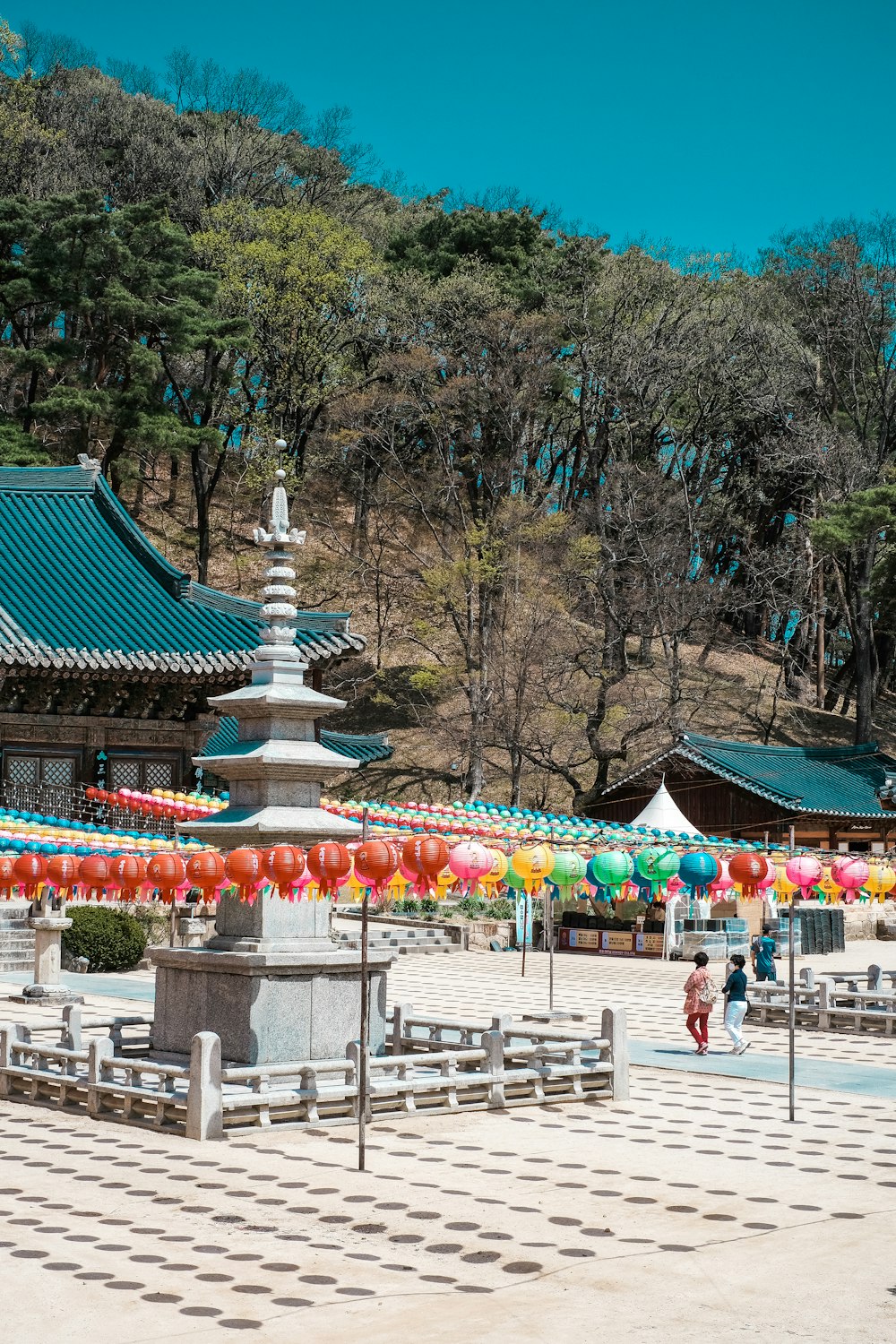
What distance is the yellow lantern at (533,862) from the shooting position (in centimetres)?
1675

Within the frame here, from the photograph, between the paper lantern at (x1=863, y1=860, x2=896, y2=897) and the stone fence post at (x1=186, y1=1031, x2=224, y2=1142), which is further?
the paper lantern at (x1=863, y1=860, x2=896, y2=897)

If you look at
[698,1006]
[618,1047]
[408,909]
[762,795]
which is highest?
[762,795]

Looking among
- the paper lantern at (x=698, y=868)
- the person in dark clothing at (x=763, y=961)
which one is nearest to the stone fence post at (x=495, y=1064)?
the paper lantern at (x=698, y=868)

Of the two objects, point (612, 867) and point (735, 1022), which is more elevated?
point (612, 867)

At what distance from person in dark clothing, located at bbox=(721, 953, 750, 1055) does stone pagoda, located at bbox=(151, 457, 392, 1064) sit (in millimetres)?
6145

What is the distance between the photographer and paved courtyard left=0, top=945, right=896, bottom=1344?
8062 millimetres

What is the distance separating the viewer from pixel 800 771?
5019cm

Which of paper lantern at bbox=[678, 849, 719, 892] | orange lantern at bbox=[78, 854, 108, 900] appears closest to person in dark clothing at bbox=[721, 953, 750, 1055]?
paper lantern at bbox=[678, 849, 719, 892]

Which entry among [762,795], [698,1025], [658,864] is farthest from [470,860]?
[762,795]

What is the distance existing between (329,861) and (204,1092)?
2387mm

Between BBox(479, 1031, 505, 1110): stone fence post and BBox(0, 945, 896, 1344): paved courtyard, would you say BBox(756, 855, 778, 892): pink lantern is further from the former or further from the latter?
BBox(479, 1031, 505, 1110): stone fence post

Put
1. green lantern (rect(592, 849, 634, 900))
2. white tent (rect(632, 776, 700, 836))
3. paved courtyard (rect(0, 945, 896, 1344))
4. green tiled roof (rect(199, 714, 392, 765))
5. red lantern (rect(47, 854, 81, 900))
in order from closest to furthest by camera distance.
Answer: paved courtyard (rect(0, 945, 896, 1344)) → green lantern (rect(592, 849, 634, 900)) → red lantern (rect(47, 854, 81, 900)) → green tiled roof (rect(199, 714, 392, 765)) → white tent (rect(632, 776, 700, 836))

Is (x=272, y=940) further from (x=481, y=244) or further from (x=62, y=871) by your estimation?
(x=481, y=244)

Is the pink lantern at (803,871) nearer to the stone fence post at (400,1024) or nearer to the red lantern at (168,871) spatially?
the stone fence post at (400,1024)
